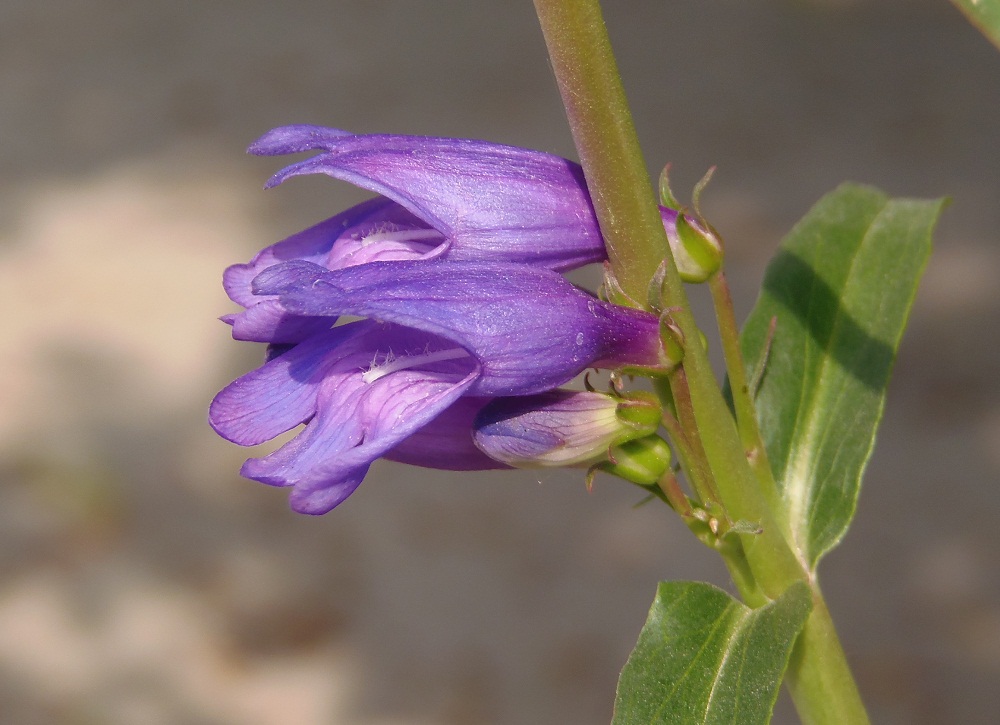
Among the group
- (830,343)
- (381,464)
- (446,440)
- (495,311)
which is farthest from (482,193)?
(381,464)

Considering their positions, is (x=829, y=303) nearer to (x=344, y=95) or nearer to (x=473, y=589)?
(x=473, y=589)

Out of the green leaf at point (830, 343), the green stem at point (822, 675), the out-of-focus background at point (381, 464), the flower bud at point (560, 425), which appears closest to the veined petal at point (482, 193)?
the flower bud at point (560, 425)

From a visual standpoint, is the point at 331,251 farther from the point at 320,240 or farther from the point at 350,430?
the point at 350,430

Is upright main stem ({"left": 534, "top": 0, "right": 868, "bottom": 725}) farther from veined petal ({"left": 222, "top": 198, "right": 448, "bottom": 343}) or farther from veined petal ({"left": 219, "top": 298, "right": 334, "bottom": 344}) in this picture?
veined petal ({"left": 219, "top": 298, "right": 334, "bottom": 344})

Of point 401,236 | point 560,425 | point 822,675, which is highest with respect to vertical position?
point 401,236

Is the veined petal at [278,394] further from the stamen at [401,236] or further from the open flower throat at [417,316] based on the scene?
the stamen at [401,236]
